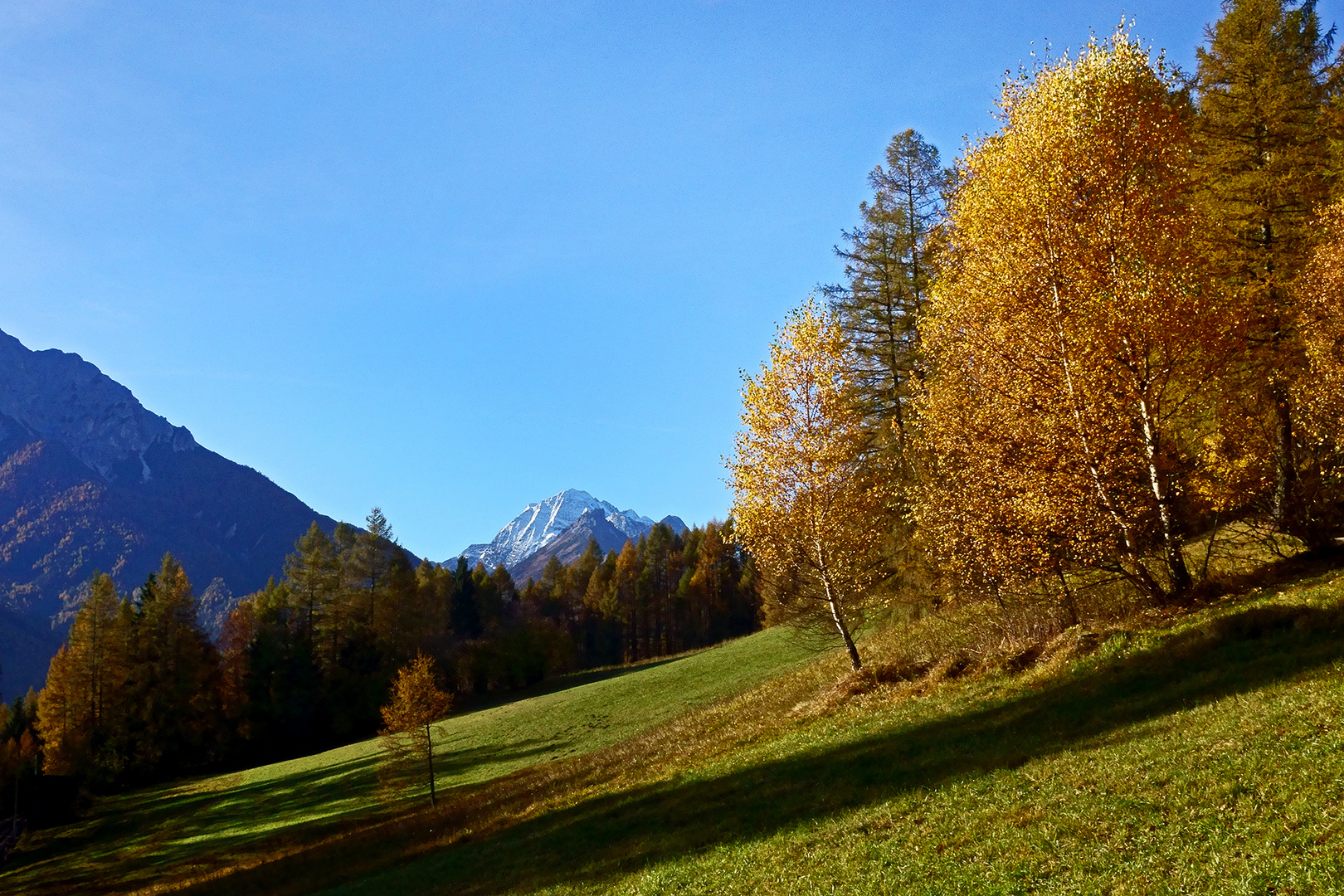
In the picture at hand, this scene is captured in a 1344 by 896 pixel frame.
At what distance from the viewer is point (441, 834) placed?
2775cm

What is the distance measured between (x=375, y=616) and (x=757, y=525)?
72062 millimetres

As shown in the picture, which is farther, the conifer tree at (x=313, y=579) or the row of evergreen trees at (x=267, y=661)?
the conifer tree at (x=313, y=579)

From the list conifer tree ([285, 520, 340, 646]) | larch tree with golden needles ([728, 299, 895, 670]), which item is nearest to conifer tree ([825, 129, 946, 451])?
larch tree with golden needles ([728, 299, 895, 670])

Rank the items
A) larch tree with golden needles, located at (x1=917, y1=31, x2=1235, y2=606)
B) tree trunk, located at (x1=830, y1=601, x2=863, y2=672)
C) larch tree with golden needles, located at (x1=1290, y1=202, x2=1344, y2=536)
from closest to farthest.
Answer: larch tree with golden needles, located at (x1=917, y1=31, x2=1235, y2=606)
larch tree with golden needles, located at (x1=1290, y1=202, x2=1344, y2=536)
tree trunk, located at (x1=830, y1=601, x2=863, y2=672)

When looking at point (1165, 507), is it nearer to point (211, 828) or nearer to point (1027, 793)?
point (1027, 793)

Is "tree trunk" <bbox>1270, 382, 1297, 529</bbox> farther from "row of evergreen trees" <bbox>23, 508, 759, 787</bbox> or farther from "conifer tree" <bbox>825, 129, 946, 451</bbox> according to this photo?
"row of evergreen trees" <bbox>23, 508, 759, 787</bbox>

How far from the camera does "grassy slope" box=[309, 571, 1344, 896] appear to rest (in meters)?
9.05

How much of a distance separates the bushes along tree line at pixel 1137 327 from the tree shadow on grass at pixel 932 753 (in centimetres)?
390

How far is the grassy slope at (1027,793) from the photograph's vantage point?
9047mm

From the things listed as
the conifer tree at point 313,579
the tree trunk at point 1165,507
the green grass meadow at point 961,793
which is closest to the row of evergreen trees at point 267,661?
the conifer tree at point 313,579

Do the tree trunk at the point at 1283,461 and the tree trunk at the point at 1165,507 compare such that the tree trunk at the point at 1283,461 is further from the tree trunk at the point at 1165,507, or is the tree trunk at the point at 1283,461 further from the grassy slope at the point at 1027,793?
the grassy slope at the point at 1027,793

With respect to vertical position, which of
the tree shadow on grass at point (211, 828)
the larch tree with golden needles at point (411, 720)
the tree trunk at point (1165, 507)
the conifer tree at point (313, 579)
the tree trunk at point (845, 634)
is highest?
the conifer tree at point (313, 579)

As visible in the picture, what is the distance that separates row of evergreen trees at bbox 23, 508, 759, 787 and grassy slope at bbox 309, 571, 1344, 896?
214ft

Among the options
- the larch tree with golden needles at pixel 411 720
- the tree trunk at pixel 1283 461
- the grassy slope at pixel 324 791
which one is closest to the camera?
the tree trunk at pixel 1283 461
